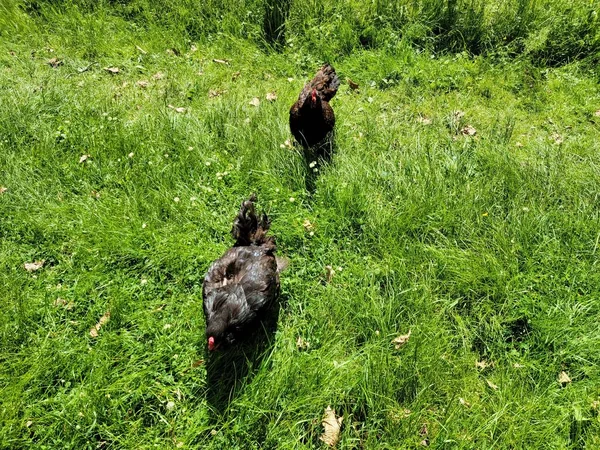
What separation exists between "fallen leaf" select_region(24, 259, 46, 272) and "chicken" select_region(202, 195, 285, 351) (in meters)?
1.54

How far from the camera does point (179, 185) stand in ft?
13.5

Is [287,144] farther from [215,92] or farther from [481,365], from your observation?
[481,365]

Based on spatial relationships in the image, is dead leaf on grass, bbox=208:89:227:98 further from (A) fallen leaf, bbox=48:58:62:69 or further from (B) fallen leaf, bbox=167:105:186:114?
A: (A) fallen leaf, bbox=48:58:62:69

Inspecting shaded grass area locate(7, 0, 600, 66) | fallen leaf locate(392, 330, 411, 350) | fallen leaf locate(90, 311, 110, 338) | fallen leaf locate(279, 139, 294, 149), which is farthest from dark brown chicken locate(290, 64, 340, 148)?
fallen leaf locate(90, 311, 110, 338)

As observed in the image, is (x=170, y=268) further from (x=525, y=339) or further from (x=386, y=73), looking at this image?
(x=386, y=73)

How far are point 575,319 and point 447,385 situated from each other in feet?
3.40

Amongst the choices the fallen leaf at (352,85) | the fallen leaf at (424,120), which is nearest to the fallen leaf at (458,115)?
Result: the fallen leaf at (424,120)

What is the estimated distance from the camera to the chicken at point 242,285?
2.78m

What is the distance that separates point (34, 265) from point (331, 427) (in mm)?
2671

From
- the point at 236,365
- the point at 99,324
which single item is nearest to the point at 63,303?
the point at 99,324

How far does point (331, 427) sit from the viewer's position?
2.71m

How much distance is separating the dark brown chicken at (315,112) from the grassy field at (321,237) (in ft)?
0.79

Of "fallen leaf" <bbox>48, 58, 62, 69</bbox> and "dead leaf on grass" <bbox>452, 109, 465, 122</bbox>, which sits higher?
"dead leaf on grass" <bbox>452, 109, 465, 122</bbox>

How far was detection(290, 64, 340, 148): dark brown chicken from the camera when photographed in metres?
3.95
